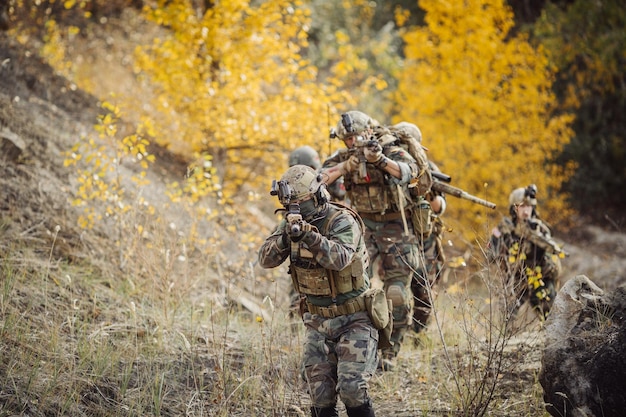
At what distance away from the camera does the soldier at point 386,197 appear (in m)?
4.69

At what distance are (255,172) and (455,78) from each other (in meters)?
4.41

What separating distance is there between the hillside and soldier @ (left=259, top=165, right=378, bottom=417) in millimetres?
321

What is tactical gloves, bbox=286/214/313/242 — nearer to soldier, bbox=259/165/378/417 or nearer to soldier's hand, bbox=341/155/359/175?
soldier, bbox=259/165/378/417

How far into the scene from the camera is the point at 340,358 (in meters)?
3.45

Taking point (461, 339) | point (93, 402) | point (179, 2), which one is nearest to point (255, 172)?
point (179, 2)

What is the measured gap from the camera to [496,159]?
37.8 ft

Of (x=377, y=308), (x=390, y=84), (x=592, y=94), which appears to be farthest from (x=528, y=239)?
(x=592, y=94)

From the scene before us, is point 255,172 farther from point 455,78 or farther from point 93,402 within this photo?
point 93,402

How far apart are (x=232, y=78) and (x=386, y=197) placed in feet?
12.4

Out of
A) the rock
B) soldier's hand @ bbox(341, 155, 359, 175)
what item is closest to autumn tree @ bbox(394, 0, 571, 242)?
soldier's hand @ bbox(341, 155, 359, 175)

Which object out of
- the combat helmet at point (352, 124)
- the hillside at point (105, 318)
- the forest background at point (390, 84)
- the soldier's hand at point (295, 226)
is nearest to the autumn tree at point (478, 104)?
the forest background at point (390, 84)

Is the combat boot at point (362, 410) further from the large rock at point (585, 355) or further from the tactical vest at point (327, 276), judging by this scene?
the large rock at point (585, 355)

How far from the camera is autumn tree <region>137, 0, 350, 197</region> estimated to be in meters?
7.95

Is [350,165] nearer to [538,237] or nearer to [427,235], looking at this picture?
[427,235]
